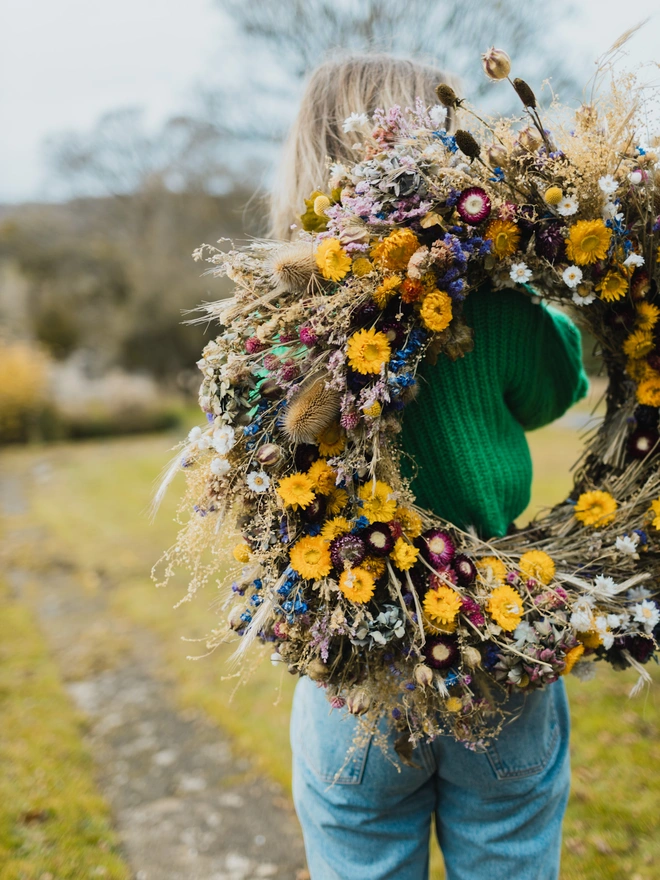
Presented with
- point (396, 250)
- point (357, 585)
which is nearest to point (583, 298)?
point (396, 250)

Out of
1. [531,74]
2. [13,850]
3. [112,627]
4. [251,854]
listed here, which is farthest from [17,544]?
[531,74]

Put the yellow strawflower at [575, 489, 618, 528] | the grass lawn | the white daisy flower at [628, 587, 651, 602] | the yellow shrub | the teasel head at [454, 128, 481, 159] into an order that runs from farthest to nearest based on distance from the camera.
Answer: the yellow shrub
the grass lawn
the yellow strawflower at [575, 489, 618, 528]
the white daisy flower at [628, 587, 651, 602]
the teasel head at [454, 128, 481, 159]

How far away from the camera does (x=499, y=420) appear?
1414mm

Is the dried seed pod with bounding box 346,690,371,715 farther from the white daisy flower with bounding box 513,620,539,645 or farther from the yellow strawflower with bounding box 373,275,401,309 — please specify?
the yellow strawflower with bounding box 373,275,401,309

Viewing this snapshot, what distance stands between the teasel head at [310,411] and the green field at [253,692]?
499 millimetres

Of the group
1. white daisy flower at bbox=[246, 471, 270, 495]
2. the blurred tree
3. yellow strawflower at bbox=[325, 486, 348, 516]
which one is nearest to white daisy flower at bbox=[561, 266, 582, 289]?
yellow strawflower at bbox=[325, 486, 348, 516]

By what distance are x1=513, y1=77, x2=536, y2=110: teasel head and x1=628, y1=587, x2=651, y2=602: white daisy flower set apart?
103cm

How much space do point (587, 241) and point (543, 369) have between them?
32cm

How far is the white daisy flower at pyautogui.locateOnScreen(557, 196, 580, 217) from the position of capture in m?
1.28

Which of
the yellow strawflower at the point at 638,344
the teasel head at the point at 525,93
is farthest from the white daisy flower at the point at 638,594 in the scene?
the teasel head at the point at 525,93

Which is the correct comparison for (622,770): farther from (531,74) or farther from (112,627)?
(531,74)

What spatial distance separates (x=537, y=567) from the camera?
1393 mm

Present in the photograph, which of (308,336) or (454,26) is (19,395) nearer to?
(454,26)

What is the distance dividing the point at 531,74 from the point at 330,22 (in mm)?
2157
